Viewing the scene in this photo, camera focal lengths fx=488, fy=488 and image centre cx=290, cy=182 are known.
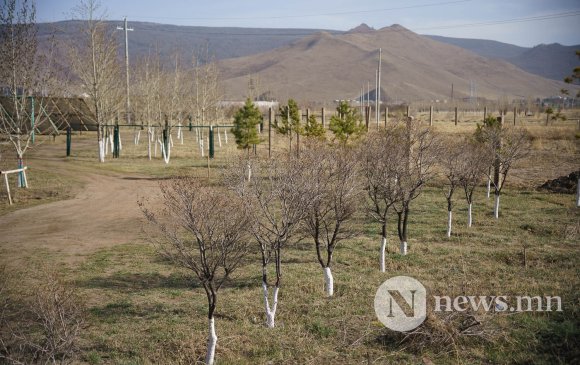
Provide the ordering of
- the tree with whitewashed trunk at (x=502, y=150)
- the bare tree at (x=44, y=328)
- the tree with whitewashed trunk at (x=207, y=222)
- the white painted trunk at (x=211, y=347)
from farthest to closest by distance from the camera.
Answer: the tree with whitewashed trunk at (x=502, y=150) → the white painted trunk at (x=211, y=347) → the tree with whitewashed trunk at (x=207, y=222) → the bare tree at (x=44, y=328)

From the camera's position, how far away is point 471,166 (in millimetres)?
17391

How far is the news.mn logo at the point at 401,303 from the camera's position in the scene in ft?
32.9

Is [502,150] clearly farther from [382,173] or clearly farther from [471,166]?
[382,173]

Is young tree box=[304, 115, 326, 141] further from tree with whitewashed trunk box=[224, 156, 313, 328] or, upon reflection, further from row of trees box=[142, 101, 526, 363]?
tree with whitewashed trunk box=[224, 156, 313, 328]

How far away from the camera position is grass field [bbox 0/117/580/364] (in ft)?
29.9

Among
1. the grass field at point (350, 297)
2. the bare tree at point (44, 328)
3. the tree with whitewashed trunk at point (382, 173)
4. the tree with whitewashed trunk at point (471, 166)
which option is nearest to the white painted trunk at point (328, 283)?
the grass field at point (350, 297)

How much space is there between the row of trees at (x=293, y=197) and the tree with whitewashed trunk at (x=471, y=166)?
0.17 ft

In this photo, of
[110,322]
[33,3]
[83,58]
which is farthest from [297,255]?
[83,58]

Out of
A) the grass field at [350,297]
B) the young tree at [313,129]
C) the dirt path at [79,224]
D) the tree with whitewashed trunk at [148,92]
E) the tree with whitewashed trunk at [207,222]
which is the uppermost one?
the tree with whitewashed trunk at [148,92]

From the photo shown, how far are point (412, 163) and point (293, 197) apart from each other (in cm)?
660

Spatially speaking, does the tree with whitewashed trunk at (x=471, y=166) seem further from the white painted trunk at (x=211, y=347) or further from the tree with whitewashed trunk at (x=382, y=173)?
the white painted trunk at (x=211, y=347)

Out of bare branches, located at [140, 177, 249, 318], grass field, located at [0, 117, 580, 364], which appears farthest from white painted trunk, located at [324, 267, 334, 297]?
bare branches, located at [140, 177, 249, 318]

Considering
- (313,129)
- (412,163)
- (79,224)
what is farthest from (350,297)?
(313,129)

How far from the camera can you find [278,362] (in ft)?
29.2
